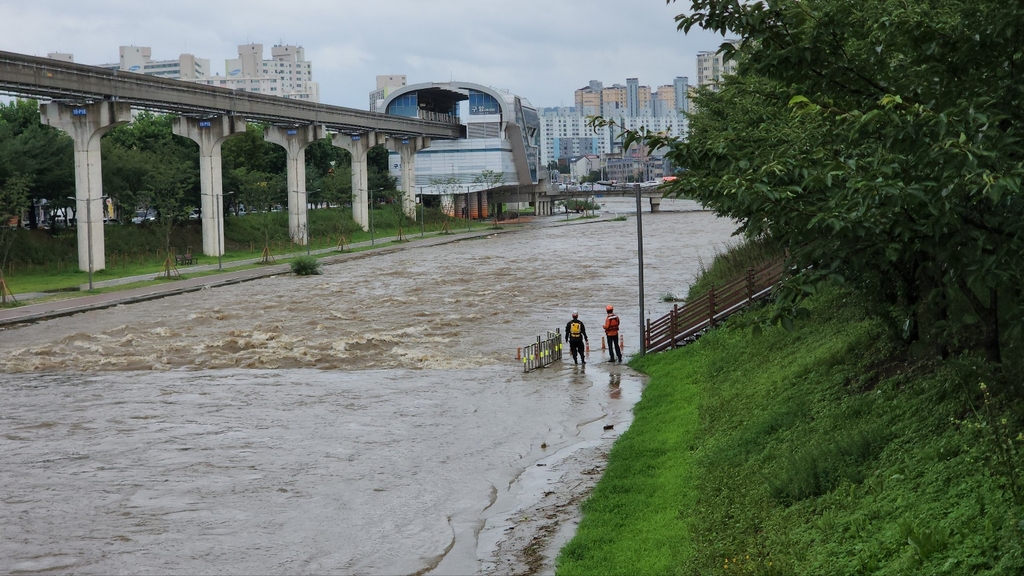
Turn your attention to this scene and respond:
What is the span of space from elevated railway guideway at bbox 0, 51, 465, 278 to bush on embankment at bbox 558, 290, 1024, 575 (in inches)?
1549

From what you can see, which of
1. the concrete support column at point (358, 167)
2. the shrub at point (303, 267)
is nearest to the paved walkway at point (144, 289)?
the shrub at point (303, 267)

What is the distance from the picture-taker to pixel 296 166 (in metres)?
82.0

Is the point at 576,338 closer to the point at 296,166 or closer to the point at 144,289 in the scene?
the point at 144,289

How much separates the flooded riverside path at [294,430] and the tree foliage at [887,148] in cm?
577

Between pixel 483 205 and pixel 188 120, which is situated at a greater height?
pixel 188 120

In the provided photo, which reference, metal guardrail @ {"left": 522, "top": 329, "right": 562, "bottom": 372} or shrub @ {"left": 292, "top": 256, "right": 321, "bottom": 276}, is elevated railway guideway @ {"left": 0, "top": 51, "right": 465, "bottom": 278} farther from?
metal guardrail @ {"left": 522, "top": 329, "right": 562, "bottom": 372}

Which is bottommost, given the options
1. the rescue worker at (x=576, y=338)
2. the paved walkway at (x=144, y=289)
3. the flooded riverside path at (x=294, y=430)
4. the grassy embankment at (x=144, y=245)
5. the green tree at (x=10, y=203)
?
the flooded riverside path at (x=294, y=430)

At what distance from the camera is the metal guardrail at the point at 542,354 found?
93.5ft

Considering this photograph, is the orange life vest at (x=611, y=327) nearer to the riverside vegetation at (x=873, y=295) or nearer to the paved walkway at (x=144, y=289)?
the riverside vegetation at (x=873, y=295)

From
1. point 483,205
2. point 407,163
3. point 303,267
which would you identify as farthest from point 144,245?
point 483,205

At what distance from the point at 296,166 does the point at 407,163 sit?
29.8 meters

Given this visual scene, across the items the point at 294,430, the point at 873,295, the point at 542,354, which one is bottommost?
the point at 294,430

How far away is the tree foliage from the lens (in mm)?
8305

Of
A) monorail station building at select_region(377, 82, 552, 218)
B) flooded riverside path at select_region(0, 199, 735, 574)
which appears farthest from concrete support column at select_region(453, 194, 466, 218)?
flooded riverside path at select_region(0, 199, 735, 574)
